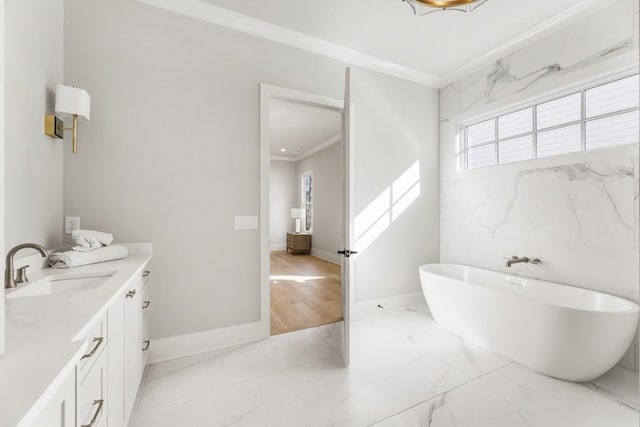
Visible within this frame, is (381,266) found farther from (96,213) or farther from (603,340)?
(96,213)

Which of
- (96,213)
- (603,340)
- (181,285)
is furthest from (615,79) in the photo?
(96,213)

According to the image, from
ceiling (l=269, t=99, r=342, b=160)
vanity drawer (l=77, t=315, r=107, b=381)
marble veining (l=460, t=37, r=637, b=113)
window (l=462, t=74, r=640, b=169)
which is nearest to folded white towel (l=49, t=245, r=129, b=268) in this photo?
vanity drawer (l=77, t=315, r=107, b=381)

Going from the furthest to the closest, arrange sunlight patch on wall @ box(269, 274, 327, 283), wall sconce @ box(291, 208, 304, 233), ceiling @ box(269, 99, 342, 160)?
wall sconce @ box(291, 208, 304, 233), sunlight patch on wall @ box(269, 274, 327, 283), ceiling @ box(269, 99, 342, 160)

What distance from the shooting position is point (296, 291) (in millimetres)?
3896

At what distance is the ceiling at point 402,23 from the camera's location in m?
2.25

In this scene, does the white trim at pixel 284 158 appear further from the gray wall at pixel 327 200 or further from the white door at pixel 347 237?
the white door at pixel 347 237

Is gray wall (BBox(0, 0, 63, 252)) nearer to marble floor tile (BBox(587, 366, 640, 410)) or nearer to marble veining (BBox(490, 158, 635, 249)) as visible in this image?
marble floor tile (BBox(587, 366, 640, 410))

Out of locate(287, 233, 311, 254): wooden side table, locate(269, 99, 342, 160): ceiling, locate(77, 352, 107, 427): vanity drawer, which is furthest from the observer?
locate(287, 233, 311, 254): wooden side table

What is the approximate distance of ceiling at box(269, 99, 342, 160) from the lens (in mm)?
4363

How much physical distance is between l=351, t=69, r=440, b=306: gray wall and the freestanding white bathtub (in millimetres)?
560

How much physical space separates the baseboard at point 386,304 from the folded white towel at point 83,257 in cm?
218

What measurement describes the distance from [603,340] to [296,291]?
301cm

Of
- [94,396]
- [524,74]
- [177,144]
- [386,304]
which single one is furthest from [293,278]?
[524,74]

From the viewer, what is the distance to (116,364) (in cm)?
120
